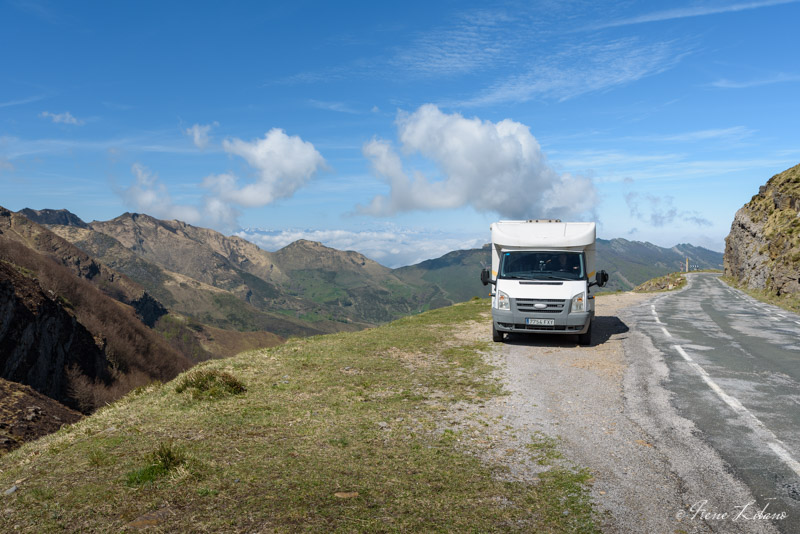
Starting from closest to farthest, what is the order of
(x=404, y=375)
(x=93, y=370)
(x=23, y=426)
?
(x=23, y=426)
(x=404, y=375)
(x=93, y=370)

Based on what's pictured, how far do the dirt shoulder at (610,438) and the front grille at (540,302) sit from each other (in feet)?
6.19

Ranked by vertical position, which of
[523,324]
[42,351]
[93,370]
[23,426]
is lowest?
[93,370]

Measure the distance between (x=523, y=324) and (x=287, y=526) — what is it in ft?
37.0

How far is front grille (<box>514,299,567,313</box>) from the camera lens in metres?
14.2

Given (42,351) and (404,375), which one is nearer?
(404,375)

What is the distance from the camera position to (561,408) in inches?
338

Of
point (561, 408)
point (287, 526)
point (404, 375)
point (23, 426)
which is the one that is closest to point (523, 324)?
point (404, 375)

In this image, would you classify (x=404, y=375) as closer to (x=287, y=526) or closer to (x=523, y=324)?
(x=523, y=324)

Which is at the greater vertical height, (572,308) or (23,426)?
(572,308)

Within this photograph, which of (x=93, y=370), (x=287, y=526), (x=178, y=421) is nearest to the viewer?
(x=287, y=526)

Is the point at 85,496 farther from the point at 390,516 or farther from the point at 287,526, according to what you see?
the point at 390,516

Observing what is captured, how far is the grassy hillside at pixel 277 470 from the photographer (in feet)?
15.0

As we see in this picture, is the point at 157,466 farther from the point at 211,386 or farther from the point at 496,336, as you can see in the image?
the point at 496,336
